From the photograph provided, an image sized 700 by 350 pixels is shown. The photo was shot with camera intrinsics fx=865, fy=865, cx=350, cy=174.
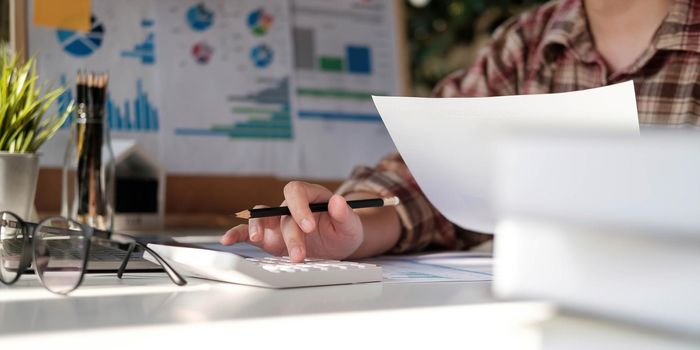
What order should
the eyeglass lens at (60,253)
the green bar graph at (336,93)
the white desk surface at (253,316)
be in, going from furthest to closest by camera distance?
the green bar graph at (336,93)
the eyeglass lens at (60,253)
the white desk surface at (253,316)

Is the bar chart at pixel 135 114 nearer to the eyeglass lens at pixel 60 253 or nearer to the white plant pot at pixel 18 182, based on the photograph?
the white plant pot at pixel 18 182

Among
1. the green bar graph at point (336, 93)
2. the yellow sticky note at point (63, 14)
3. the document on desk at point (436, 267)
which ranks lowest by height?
the document on desk at point (436, 267)

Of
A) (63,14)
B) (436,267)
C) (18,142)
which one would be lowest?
(436,267)

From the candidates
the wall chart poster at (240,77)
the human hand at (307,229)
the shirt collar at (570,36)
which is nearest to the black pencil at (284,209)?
the human hand at (307,229)

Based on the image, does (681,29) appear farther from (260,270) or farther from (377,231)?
(260,270)

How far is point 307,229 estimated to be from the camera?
0.85 m

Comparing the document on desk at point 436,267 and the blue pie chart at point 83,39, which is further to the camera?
the blue pie chart at point 83,39

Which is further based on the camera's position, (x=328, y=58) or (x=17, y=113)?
(x=328, y=58)

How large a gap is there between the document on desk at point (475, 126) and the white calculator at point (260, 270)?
15 cm

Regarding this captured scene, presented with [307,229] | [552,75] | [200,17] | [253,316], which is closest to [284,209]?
[307,229]

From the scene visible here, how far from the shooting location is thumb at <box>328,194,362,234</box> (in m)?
0.89

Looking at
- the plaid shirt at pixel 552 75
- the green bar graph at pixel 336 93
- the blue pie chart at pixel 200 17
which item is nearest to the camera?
the plaid shirt at pixel 552 75

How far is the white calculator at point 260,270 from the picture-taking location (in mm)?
708

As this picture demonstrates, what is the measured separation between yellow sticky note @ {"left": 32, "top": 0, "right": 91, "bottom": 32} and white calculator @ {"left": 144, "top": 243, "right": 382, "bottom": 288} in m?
0.99
